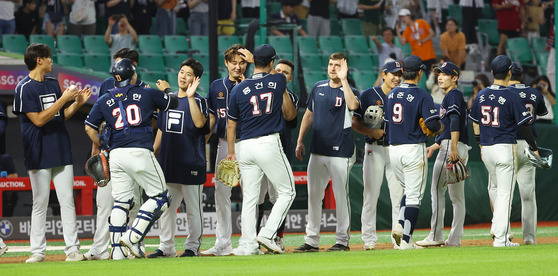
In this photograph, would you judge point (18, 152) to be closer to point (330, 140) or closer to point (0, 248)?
point (0, 248)

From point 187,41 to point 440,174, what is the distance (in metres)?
9.61

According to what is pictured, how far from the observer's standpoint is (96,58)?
688 inches

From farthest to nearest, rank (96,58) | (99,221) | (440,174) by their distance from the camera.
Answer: (96,58) < (440,174) < (99,221)

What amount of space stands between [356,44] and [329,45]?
783 mm

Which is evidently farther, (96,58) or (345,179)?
(96,58)

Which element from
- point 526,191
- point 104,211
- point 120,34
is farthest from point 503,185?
point 120,34

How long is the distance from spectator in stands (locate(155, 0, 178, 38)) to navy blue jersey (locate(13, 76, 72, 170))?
31.9ft

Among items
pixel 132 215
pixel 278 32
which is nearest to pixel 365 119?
pixel 132 215

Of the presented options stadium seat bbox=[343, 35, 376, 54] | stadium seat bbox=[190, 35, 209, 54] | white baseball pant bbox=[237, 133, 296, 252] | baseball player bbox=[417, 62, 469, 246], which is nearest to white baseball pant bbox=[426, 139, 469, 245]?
baseball player bbox=[417, 62, 469, 246]

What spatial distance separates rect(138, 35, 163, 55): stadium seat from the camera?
1805 cm

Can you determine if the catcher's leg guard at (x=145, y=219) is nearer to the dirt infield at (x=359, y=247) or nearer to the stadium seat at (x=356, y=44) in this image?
the dirt infield at (x=359, y=247)

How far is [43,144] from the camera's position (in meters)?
8.88

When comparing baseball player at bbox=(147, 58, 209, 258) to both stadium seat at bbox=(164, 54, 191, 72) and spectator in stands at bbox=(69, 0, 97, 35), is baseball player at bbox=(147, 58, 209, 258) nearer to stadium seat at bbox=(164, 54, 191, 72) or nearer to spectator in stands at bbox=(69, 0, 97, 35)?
stadium seat at bbox=(164, 54, 191, 72)

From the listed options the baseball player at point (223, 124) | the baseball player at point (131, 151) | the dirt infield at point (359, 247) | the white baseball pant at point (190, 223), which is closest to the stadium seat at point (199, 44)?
the dirt infield at point (359, 247)
